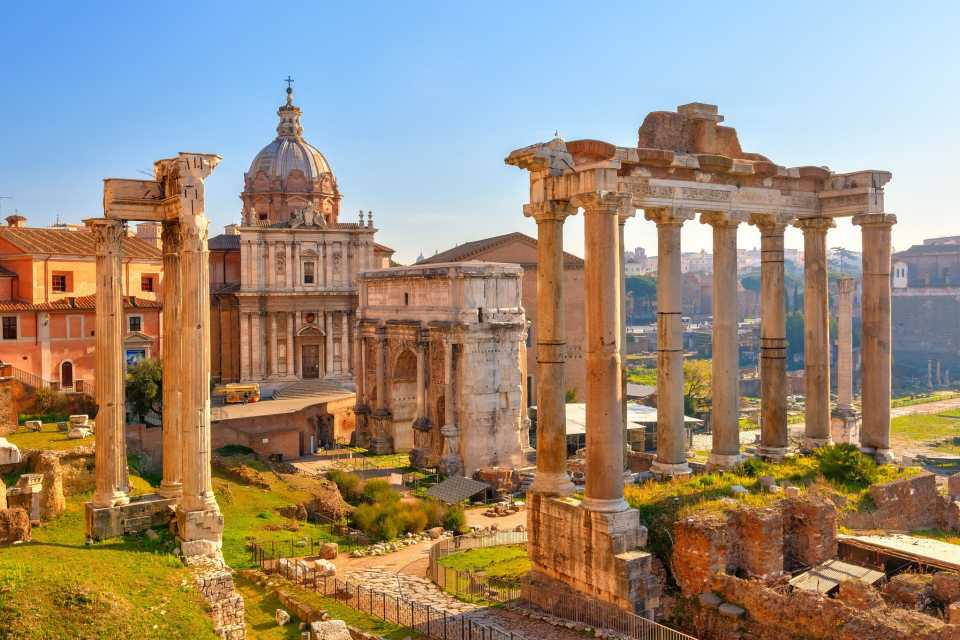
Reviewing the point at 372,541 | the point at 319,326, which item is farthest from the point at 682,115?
the point at 319,326

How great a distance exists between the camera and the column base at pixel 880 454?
62.5 feet

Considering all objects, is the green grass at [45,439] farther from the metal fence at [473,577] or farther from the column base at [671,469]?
the column base at [671,469]

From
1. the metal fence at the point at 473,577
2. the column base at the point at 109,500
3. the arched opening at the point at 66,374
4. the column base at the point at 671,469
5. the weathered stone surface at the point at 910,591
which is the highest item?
the arched opening at the point at 66,374

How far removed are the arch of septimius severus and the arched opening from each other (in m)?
26.8

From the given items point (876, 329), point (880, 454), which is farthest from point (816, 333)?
point (880, 454)

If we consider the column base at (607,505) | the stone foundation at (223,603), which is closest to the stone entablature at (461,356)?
the stone foundation at (223,603)

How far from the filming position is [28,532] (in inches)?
642

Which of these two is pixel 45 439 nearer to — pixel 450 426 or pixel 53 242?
pixel 53 242

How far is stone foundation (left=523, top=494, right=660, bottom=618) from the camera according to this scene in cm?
1390

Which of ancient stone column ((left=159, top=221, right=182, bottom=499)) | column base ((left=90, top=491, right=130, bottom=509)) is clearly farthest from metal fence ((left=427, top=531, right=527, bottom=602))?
column base ((left=90, top=491, right=130, bottom=509))

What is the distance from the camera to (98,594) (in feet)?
41.7

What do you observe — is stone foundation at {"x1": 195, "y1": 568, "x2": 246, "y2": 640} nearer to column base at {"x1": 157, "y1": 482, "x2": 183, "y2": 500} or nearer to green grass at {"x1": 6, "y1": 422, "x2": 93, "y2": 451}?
column base at {"x1": 157, "y1": 482, "x2": 183, "y2": 500}

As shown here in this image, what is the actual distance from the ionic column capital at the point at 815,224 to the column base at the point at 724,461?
17.0ft

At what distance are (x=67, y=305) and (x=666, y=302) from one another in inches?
1070
